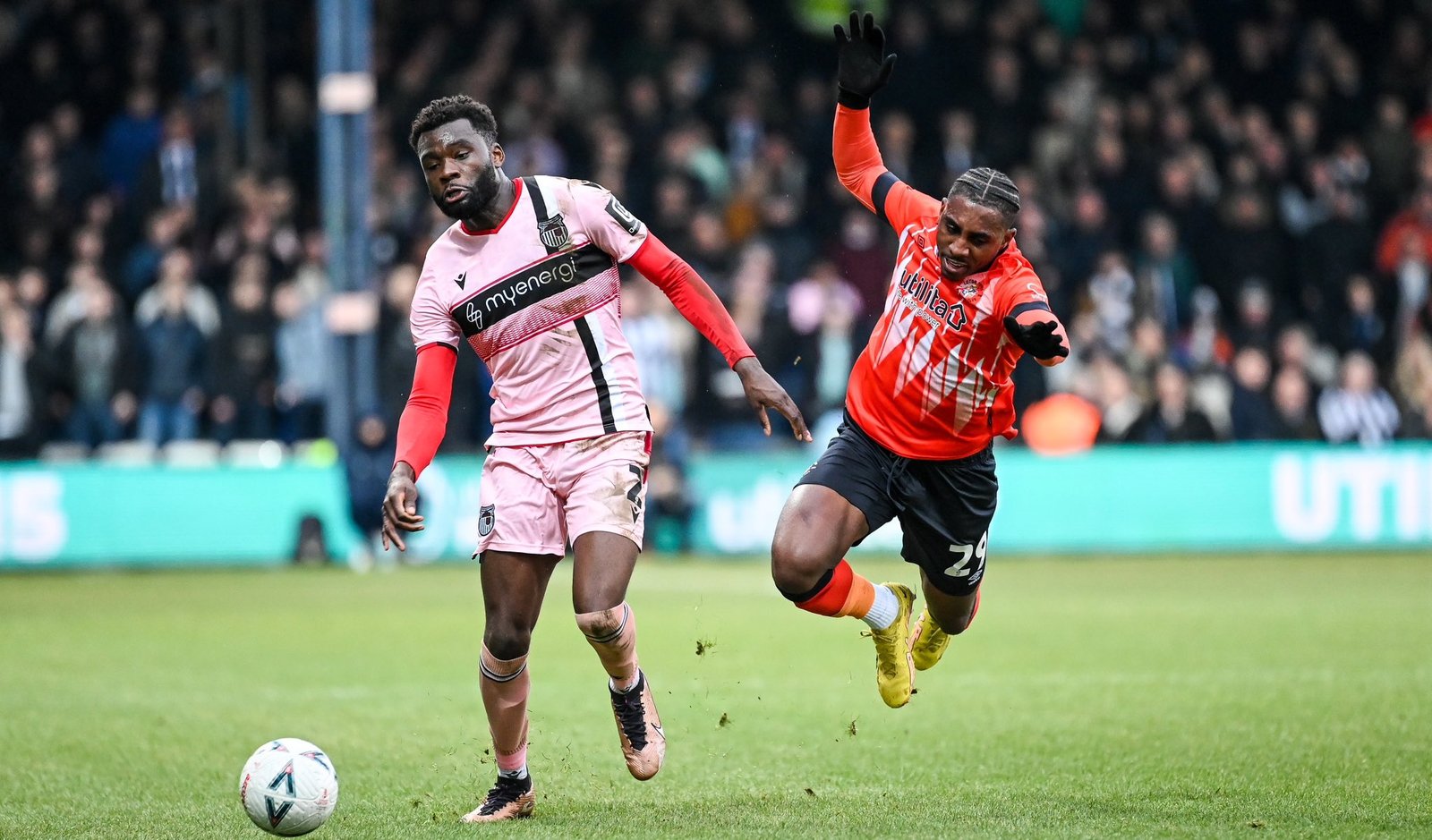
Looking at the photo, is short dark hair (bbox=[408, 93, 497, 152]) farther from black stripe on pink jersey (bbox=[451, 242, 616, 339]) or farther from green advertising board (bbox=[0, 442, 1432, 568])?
green advertising board (bbox=[0, 442, 1432, 568])

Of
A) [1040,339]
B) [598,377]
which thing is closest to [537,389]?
[598,377]

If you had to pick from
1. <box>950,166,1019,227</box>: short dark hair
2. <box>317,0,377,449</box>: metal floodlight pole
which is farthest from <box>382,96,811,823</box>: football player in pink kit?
<box>317,0,377,449</box>: metal floodlight pole

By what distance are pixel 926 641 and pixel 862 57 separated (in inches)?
96.1

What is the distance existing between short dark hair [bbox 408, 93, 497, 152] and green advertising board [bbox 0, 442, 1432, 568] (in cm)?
1003

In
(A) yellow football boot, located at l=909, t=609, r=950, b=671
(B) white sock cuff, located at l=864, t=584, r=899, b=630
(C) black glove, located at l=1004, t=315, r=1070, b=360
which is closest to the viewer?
(C) black glove, located at l=1004, t=315, r=1070, b=360

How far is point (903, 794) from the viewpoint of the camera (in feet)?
22.6

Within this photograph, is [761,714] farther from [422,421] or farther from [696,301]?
[422,421]

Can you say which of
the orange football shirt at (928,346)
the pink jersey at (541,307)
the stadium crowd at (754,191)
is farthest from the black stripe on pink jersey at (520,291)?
the stadium crowd at (754,191)

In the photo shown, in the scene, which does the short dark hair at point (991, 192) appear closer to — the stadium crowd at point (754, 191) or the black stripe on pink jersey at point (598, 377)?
the black stripe on pink jersey at point (598, 377)

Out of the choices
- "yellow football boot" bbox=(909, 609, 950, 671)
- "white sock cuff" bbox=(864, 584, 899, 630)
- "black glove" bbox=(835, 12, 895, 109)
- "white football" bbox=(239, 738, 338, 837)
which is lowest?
"white football" bbox=(239, 738, 338, 837)

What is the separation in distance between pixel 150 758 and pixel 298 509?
9506 millimetres

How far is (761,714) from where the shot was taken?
29.5ft

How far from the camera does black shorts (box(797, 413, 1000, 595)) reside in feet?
24.2

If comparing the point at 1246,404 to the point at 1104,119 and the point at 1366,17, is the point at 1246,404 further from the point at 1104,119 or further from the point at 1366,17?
the point at 1366,17
